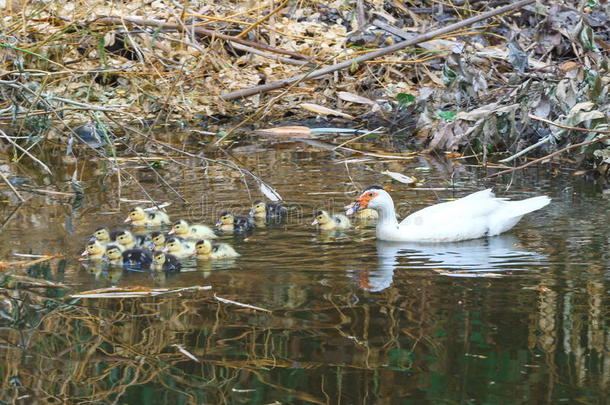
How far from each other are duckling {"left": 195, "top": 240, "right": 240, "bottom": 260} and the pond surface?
161 millimetres

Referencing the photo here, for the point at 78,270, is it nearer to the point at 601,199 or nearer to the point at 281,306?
the point at 281,306

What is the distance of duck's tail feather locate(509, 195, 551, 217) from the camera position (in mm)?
8227

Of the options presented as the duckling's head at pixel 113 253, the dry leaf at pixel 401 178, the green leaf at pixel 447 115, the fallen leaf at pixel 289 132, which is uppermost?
the green leaf at pixel 447 115

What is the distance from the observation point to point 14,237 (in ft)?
25.4

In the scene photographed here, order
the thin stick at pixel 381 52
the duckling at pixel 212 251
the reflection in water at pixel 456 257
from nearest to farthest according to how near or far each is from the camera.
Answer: the reflection in water at pixel 456 257
the duckling at pixel 212 251
the thin stick at pixel 381 52

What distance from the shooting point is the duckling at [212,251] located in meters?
7.33

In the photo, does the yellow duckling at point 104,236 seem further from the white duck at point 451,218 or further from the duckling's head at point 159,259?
the white duck at point 451,218

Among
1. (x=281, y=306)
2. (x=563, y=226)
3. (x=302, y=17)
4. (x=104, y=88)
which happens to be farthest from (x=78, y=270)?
(x=302, y=17)

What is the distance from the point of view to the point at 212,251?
7.39m

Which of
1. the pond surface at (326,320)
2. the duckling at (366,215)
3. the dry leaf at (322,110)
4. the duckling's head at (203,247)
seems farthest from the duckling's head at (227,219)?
the dry leaf at (322,110)

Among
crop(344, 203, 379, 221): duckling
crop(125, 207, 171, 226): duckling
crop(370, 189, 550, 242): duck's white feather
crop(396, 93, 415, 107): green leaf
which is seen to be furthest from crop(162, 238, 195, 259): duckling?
crop(396, 93, 415, 107): green leaf

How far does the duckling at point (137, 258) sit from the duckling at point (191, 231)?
648mm

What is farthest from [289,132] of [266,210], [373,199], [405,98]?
[373,199]

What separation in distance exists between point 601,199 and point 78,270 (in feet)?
15.2
